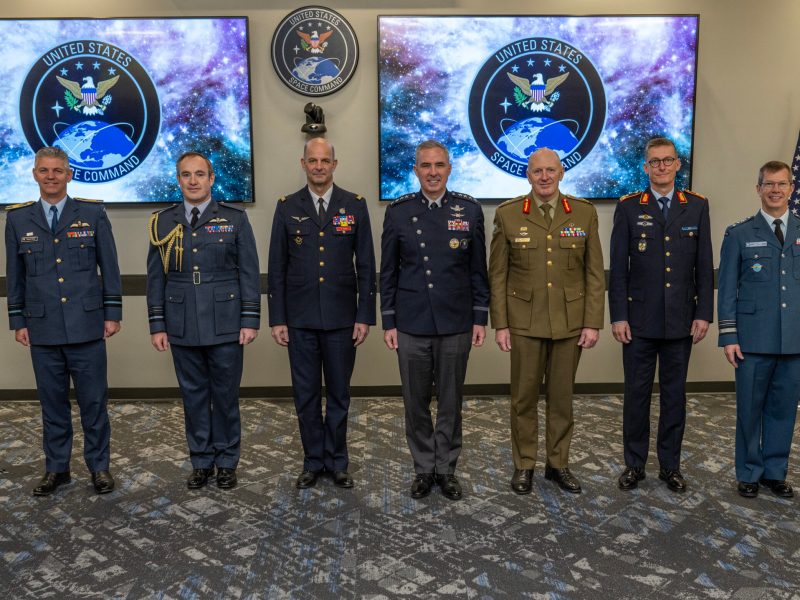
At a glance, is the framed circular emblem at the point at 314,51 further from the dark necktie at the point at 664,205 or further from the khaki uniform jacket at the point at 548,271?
the dark necktie at the point at 664,205

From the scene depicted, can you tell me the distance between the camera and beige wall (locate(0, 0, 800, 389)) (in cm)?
500

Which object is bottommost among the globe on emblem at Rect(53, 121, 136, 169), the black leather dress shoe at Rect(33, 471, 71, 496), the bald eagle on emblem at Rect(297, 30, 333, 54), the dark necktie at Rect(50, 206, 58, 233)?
the black leather dress shoe at Rect(33, 471, 71, 496)

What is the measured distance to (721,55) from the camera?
5105 mm

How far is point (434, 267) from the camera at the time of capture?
3346 millimetres

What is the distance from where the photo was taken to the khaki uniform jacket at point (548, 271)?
3379mm

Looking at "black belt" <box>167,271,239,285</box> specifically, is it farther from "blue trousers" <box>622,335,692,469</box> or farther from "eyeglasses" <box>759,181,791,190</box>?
"eyeglasses" <box>759,181,791,190</box>

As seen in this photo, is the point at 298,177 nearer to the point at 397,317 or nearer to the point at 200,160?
the point at 200,160

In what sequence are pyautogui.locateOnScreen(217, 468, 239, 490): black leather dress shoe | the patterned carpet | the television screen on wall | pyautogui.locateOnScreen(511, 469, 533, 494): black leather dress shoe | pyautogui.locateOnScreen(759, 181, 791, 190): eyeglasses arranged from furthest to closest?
1. the television screen on wall
2. pyautogui.locateOnScreen(217, 468, 239, 490): black leather dress shoe
3. pyautogui.locateOnScreen(511, 469, 533, 494): black leather dress shoe
4. pyautogui.locateOnScreen(759, 181, 791, 190): eyeglasses
5. the patterned carpet

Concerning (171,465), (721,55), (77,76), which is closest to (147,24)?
(77,76)

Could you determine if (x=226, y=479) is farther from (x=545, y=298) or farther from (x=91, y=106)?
(x=91, y=106)

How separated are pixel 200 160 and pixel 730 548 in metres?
2.91

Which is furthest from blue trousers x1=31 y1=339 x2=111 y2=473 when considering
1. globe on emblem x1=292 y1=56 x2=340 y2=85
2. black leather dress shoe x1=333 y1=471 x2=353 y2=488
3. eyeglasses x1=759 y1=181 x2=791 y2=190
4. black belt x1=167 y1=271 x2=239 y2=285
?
eyeglasses x1=759 y1=181 x2=791 y2=190

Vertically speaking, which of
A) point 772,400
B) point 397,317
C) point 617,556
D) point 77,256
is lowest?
point 617,556

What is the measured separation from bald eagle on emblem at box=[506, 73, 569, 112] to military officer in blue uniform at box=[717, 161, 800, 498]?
1.95 metres
